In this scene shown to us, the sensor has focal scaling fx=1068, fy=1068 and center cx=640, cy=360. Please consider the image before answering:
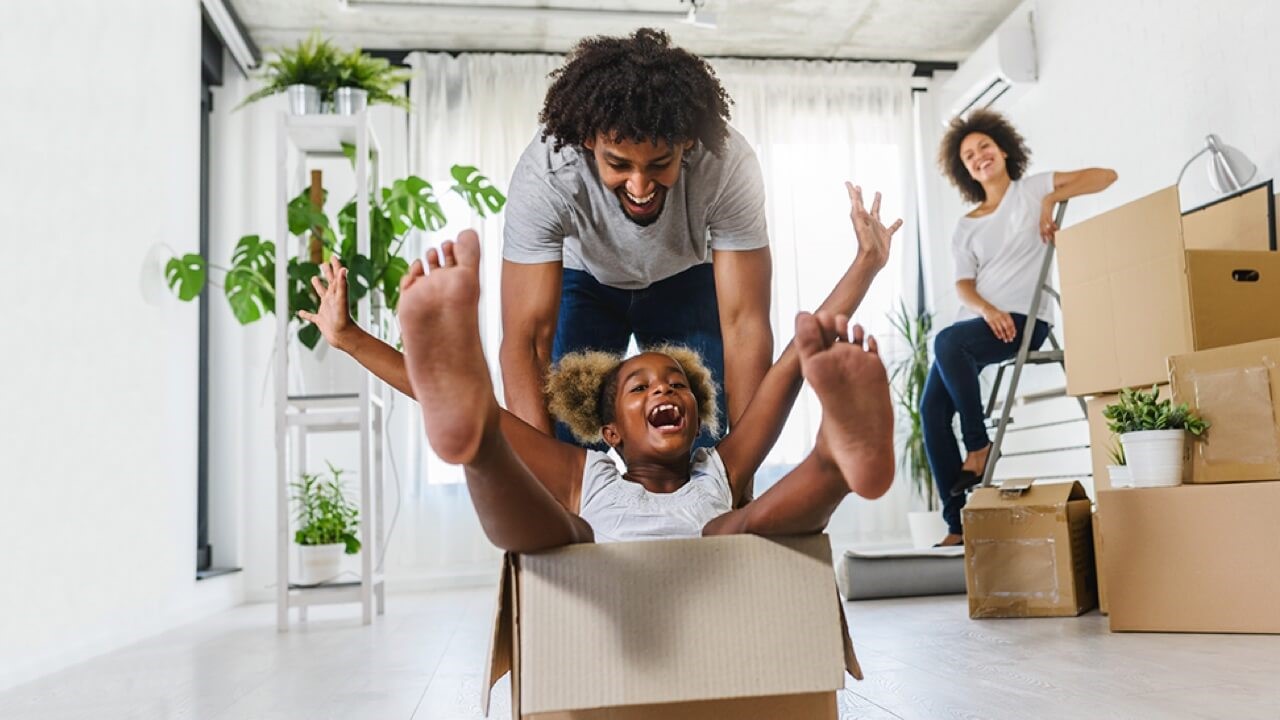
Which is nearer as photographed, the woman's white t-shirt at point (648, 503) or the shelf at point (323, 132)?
the woman's white t-shirt at point (648, 503)

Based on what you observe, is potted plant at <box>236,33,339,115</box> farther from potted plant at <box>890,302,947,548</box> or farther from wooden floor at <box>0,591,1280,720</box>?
potted plant at <box>890,302,947,548</box>

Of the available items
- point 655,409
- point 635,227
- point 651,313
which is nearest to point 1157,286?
point 651,313

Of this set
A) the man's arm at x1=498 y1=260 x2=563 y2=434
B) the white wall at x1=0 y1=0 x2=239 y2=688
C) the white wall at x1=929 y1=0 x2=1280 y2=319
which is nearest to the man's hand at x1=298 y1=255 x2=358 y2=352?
the man's arm at x1=498 y1=260 x2=563 y2=434

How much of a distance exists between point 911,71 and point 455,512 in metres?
2.97

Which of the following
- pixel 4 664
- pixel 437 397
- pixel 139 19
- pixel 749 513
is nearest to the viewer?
pixel 437 397

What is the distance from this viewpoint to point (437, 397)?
1.00m

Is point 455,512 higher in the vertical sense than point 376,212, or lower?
lower

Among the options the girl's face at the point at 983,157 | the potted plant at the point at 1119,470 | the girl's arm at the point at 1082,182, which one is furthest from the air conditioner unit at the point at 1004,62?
the potted plant at the point at 1119,470

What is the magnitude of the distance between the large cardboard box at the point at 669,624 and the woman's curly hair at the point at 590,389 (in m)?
0.56

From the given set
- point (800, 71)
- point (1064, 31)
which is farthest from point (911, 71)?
point (1064, 31)

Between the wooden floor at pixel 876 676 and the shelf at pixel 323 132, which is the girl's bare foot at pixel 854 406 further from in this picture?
the shelf at pixel 323 132

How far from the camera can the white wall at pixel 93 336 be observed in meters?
2.33

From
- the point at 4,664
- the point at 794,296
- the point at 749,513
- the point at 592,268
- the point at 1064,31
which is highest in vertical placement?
the point at 1064,31

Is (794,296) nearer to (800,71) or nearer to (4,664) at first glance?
(800,71)
